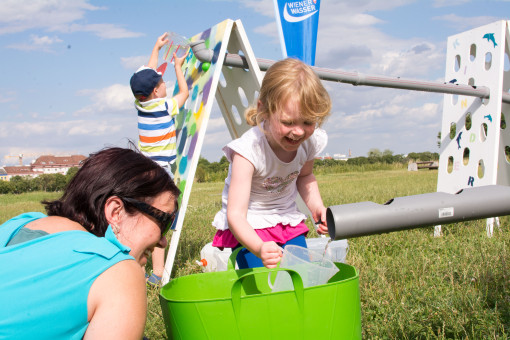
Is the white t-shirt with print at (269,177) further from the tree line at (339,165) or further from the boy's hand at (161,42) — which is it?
the tree line at (339,165)

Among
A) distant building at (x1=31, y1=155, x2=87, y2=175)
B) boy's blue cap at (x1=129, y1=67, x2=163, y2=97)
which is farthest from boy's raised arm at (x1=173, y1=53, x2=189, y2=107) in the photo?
distant building at (x1=31, y1=155, x2=87, y2=175)

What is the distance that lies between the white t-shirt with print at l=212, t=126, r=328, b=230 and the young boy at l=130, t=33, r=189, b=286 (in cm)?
99

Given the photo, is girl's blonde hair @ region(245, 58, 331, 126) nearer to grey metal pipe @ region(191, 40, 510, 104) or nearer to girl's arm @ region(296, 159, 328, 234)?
girl's arm @ region(296, 159, 328, 234)

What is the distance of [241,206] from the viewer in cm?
190

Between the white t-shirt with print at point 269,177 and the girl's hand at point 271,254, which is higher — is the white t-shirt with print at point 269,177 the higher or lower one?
the higher one

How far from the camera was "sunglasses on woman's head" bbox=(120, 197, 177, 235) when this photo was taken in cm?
130

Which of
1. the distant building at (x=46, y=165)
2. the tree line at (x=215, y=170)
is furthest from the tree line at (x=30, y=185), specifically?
the distant building at (x=46, y=165)

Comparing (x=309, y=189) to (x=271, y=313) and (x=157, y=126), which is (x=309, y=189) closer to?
(x=271, y=313)

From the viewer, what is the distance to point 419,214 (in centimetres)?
107

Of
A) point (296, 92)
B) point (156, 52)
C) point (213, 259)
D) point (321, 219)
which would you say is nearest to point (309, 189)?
point (321, 219)

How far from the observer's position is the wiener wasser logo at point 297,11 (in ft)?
12.2

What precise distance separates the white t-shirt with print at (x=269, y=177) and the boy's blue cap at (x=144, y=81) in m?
1.11

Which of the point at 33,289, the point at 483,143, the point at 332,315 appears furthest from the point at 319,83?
the point at 483,143

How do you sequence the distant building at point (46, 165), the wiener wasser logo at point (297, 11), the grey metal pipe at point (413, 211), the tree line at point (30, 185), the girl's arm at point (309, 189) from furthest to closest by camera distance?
the distant building at point (46, 165), the tree line at point (30, 185), the wiener wasser logo at point (297, 11), the girl's arm at point (309, 189), the grey metal pipe at point (413, 211)
